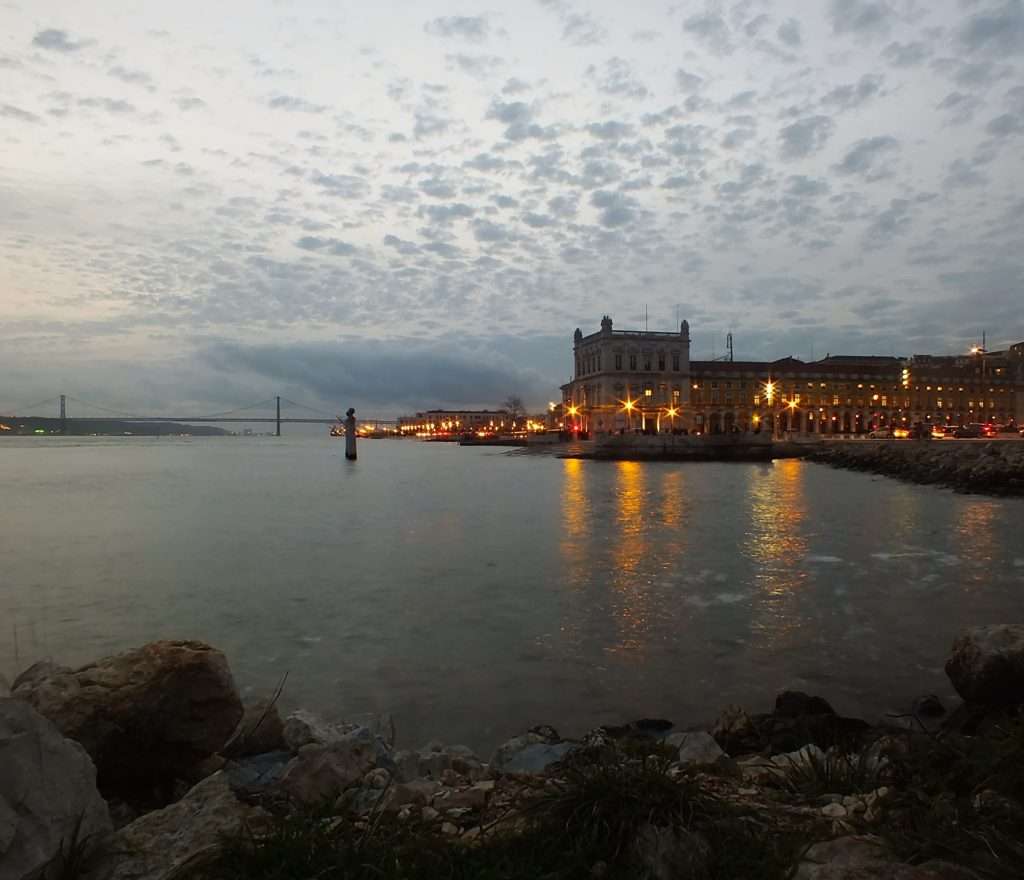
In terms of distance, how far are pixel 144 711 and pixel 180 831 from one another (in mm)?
1721

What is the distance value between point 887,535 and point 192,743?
19.7 meters

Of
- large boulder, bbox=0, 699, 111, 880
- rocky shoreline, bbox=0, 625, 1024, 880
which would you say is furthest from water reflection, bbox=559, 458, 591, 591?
large boulder, bbox=0, 699, 111, 880

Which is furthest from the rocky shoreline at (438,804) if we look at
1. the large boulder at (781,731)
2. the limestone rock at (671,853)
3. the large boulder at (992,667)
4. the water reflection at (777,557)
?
the water reflection at (777,557)

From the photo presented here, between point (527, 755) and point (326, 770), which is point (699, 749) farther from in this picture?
point (326, 770)

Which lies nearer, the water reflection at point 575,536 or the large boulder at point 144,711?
the large boulder at point 144,711

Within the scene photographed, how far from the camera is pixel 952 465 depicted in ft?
133

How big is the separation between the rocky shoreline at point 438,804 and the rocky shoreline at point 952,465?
115ft

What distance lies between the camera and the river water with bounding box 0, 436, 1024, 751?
7.73m

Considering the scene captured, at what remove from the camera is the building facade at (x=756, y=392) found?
361 feet

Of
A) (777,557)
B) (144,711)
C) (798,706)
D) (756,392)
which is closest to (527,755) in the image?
(144,711)

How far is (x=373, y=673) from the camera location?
8.38 m

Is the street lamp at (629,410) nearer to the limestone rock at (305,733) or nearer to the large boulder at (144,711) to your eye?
the limestone rock at (305,733)

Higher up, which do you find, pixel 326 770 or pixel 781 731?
pixel 326 770

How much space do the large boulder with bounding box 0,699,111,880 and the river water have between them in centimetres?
370
